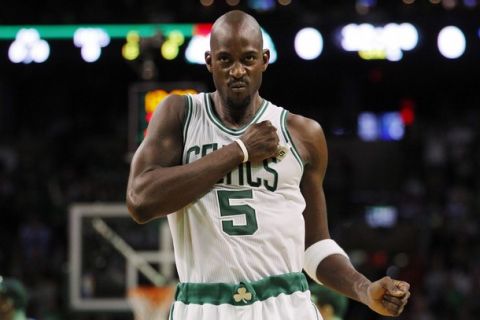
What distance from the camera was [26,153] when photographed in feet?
67.5

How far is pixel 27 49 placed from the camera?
1694 centimetres

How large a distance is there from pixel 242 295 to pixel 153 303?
672 cm

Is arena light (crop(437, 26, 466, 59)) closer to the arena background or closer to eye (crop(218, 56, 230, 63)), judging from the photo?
the arena background

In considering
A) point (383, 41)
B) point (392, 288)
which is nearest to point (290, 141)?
point (392, 288)

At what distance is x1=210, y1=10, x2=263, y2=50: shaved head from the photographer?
4.01m

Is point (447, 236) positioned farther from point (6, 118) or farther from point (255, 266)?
point (255, 266)

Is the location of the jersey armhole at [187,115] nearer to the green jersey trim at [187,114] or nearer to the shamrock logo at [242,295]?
the green jersey trim at [187,114]

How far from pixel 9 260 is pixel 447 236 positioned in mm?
7374

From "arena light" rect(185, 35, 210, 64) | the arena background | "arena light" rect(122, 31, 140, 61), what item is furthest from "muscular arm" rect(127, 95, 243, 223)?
"arena light" rect(122, 31, 140, 61)

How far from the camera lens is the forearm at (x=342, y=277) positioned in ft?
13.6

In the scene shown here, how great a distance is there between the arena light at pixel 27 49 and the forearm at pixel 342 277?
1317cm

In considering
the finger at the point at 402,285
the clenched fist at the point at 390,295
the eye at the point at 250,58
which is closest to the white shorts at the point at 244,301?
the clenched fist at the point at 390,295

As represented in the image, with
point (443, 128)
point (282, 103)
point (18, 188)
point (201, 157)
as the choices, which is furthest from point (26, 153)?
point (201, 157)

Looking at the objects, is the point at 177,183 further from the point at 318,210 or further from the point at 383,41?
the point at 383,41
